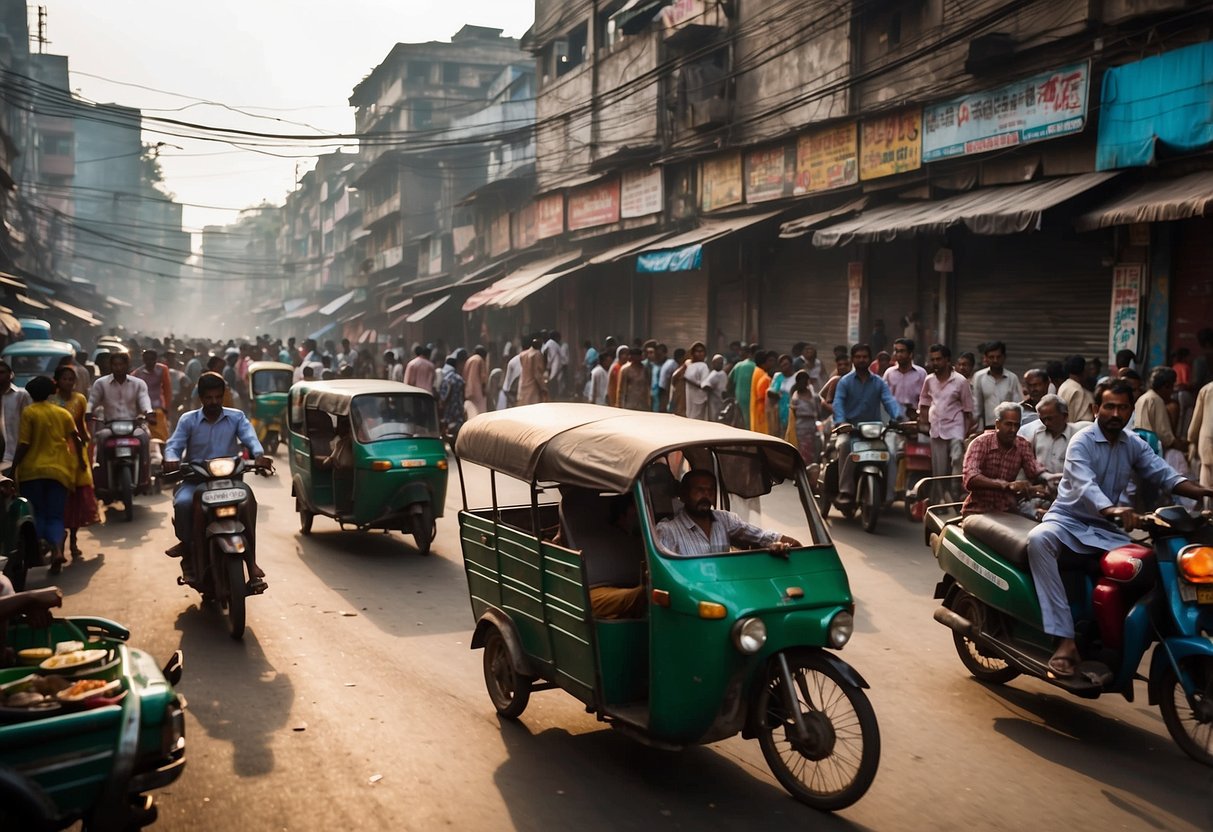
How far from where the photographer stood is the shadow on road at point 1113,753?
4574 mm

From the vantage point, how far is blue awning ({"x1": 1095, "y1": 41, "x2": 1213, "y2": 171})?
40.1 feet

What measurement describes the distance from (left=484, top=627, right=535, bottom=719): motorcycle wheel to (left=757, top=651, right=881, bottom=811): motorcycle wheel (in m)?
1.40

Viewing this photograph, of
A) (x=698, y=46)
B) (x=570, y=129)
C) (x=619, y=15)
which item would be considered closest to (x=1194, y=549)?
(x=698, y=46)

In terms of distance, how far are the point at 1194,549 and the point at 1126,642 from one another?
57 cm

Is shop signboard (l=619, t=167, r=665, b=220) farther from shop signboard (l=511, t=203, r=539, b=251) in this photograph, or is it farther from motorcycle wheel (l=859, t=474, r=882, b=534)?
motorcycle wheel (l=859, t=474, r=882, b=534)

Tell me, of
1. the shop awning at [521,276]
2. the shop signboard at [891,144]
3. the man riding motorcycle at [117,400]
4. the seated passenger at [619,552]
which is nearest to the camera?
the seated passenger at [619,552]

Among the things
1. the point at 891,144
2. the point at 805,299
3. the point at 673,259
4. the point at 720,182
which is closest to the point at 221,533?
the point at 891,144

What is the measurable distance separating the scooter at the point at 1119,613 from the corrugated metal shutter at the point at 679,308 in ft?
62.4

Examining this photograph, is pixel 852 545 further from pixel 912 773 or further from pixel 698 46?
pixel 698 46

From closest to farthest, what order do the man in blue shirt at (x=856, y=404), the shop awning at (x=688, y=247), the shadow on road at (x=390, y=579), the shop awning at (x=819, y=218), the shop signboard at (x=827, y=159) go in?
the shadow on road at (x=390, y=579) < the man in blue shirt at (x=856, y=404) < the shop awning at (x=819, y=218) < the shop signboard at (x=827, y=159) < the shop awning at (x=688, y=247)

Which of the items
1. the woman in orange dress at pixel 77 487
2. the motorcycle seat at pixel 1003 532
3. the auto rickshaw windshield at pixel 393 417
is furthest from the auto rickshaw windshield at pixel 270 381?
the motorcycle seat at pixel 1003 532

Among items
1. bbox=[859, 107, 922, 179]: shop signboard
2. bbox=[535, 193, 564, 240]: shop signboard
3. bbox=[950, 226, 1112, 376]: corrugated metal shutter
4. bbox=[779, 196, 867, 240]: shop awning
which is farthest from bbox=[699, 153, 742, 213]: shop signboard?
bbox=[535, 193, 564, 240]: shop signboard

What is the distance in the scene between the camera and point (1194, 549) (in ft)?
15.9

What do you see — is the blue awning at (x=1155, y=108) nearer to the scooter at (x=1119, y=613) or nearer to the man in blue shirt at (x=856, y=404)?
the man in blue shirt at (x=856, y=404)
